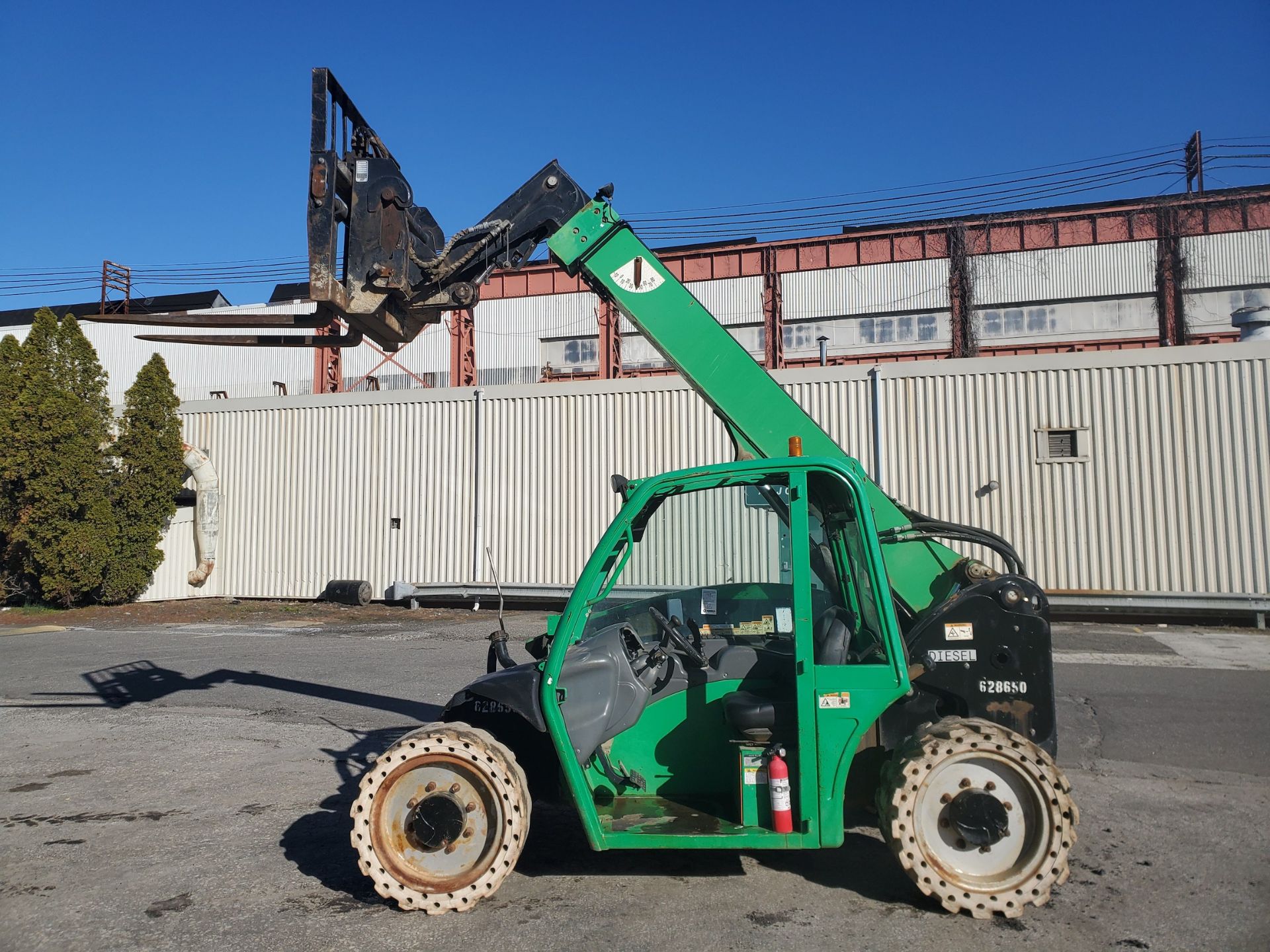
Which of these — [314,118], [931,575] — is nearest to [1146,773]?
[931,575]

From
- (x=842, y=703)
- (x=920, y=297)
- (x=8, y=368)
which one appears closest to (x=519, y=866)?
(x=842, y=703)

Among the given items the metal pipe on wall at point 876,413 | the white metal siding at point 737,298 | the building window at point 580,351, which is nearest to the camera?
the metal pipe on wall at point 876,413

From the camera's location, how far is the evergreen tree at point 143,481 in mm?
19047

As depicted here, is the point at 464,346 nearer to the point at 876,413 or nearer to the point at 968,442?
the point at 876,413

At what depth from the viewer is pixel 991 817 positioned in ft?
12.2

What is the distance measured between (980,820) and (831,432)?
12743mm

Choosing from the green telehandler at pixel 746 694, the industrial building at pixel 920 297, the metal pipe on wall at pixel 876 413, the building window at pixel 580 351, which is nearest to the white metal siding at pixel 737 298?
the industrial building at pixel 920 297

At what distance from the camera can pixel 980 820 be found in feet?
12.3

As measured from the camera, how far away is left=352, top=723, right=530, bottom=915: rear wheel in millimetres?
3902

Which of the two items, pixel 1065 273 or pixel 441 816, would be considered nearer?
pixel 441 816

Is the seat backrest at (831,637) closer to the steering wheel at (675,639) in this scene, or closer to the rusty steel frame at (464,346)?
the steering wheel at (675,639)

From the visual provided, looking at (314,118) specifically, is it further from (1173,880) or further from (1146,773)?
(1146,773)

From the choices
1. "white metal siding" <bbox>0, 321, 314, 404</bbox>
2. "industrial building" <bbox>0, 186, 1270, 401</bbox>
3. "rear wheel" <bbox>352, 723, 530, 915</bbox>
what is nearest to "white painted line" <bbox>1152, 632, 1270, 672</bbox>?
"rear wheel" <bbox>352, 723, 530, 915</bbox>

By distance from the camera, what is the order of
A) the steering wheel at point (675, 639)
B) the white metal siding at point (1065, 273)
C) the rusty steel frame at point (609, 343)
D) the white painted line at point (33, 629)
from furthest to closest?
the rusty steel frame at point (609, 343), the white metal siding at point (1065, 273), the white painted line at point (33, 629), the steering wheel at point (675, 639)
